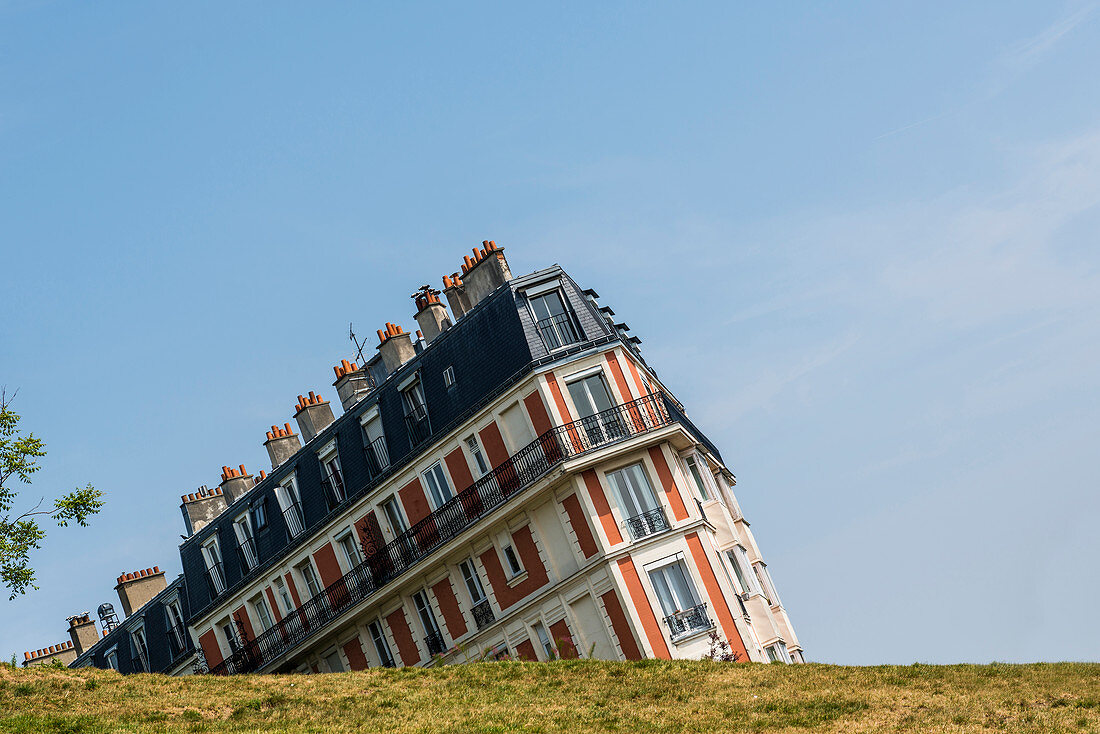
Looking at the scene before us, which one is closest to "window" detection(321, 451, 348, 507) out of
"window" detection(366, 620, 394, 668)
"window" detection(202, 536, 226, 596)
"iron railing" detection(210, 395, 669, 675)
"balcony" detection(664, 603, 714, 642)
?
"iron railing" detection(210, 395, 669, 675)

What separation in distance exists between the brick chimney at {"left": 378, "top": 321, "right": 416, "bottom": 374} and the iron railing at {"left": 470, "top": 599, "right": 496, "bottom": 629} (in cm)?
954

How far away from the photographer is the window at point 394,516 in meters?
40.0

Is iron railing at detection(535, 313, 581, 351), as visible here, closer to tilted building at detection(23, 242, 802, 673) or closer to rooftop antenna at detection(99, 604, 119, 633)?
tilted building at detection(23, 242, 802, 673)

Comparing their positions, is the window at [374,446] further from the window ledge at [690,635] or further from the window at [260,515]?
the window ledge at [690,635]

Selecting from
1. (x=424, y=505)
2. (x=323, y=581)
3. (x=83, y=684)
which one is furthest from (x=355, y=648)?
(x=83, y=684)

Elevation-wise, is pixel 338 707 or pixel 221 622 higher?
pixel 221 622

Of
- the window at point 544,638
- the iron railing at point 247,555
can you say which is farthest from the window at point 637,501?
the iron railing at point 247,555

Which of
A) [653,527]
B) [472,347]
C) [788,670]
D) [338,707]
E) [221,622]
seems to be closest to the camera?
[338,707]

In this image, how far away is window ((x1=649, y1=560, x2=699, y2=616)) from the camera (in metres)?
34.4

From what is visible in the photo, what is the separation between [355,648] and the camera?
41625 mm

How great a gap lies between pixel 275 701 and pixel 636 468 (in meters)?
14.1

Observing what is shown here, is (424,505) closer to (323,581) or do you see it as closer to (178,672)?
(323,581)

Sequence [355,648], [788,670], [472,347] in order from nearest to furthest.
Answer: [788,670], [472,347], [355,648]

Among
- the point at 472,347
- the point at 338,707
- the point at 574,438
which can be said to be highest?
the point at 472,347
